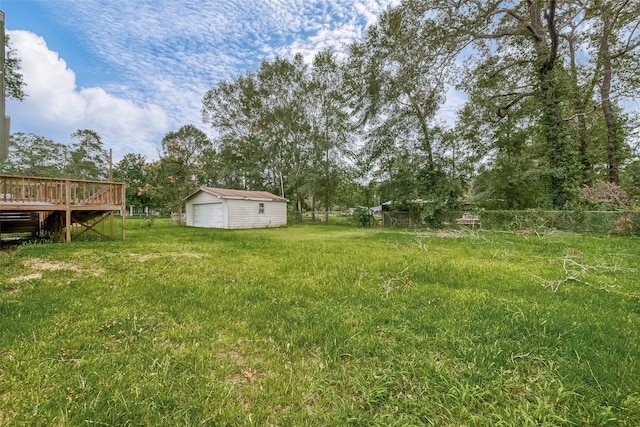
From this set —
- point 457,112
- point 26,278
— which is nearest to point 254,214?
point 26,278

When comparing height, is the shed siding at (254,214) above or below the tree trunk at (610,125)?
below

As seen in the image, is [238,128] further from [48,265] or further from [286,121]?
[48,265]

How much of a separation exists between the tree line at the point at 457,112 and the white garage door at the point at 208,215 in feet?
8.56

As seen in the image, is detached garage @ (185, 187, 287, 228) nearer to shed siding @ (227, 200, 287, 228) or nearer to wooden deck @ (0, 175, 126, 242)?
shed siding @ (227, 200, 287, 228)

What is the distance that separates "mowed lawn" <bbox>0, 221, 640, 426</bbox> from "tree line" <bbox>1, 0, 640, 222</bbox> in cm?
1256

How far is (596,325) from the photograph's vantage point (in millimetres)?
2562

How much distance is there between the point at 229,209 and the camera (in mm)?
16281

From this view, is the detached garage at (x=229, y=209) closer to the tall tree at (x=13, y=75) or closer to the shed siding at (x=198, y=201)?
the shed siding at (x=198, y=201)

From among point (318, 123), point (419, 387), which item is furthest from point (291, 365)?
point (318, 123)

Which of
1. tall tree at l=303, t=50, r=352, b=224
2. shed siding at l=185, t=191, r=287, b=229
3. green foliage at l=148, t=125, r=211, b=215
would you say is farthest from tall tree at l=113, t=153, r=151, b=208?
tall tree at l=303, t=50, r=352, b=224

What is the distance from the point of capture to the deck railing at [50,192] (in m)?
7.05

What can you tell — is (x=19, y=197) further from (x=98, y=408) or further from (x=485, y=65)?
(x=485, y=65)

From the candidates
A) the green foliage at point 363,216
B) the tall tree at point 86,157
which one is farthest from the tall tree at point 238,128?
the tall tree at point 86,157

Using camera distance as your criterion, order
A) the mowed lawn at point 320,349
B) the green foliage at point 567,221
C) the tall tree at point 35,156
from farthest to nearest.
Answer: the tall tree at point 35,156, the green foliage at point 567,221, the mowed lawn at point 320,349
